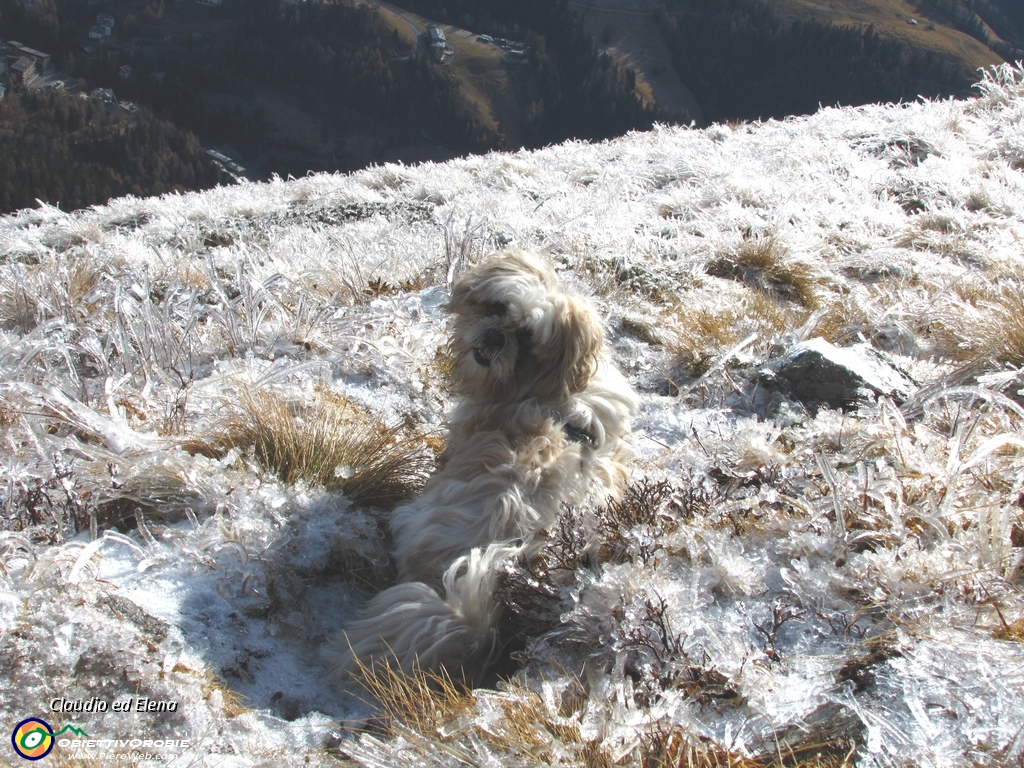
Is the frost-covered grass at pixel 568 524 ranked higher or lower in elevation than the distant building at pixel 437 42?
higher

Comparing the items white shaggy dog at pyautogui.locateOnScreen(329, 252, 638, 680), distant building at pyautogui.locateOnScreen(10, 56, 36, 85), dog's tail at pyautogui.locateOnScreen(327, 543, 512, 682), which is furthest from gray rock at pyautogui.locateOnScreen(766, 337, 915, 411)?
distant building at pyautogui.locateOnScreen(10, 56, 36, 85)

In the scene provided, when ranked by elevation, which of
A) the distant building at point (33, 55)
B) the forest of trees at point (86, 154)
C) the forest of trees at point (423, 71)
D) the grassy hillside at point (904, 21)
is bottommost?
the forest of trees at point (86, 154)

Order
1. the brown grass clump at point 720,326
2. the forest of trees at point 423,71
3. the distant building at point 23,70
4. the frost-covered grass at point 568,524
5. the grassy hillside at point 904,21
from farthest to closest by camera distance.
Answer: the grassy hillside at point 904,21 → the forest of trees at point 423,71 → the distant building at point 23,70 → the brown grass clump at point 720,326 → the frost-covered grass at point 568,524

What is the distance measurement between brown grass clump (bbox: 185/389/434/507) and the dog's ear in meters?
1.02

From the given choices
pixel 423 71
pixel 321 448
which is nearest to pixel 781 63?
pixel 423 71

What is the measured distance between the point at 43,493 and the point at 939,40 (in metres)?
171

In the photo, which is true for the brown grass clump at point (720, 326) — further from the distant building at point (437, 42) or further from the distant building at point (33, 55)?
the distant building at point (437, 42)

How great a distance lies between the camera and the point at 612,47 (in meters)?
163

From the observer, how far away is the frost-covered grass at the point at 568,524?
1.89m

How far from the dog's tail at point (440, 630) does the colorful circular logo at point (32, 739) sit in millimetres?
886

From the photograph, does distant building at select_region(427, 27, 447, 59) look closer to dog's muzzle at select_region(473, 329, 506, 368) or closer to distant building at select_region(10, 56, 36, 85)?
distant building at select_region(10, 56, 36, 85)

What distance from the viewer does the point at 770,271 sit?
611cm

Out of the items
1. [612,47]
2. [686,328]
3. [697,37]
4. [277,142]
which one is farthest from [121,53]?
[686,328]

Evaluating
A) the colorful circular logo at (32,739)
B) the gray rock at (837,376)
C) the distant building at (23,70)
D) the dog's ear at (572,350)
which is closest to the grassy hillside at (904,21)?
the distant building at (23,70)
